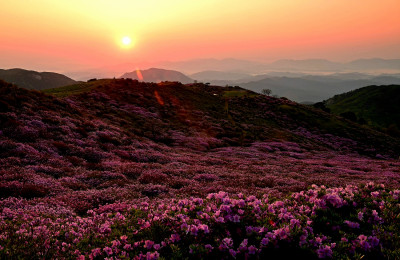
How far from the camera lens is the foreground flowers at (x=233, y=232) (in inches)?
203

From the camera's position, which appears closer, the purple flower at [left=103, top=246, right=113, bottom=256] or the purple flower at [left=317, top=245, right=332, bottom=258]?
the purple flower at [left=317, top=245, right=332, bottom=258]

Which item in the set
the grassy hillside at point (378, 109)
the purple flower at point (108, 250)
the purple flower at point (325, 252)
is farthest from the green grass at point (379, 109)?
the purple flower at point (108, 250)

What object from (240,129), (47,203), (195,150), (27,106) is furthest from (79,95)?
(47,203)

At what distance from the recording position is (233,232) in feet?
19.7

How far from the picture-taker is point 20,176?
41.0ft

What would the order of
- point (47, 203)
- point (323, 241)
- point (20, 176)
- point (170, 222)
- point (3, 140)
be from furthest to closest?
point (3, 140) < point (20, 176) < point (47, 203) < point (170, 222) < point (323, 241)

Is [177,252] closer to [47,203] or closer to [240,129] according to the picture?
[47,203]

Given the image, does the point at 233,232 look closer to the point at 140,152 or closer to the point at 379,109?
the point at 140,152

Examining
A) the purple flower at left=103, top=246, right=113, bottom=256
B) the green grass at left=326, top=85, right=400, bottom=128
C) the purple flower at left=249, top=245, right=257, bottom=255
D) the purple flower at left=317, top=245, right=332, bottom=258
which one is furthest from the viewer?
the green grass at left=326, top=85, right=400, bottom=128

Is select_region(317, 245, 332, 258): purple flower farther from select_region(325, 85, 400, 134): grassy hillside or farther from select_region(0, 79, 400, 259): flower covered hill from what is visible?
select_region(325, 85, 400, 134): grassy hillside

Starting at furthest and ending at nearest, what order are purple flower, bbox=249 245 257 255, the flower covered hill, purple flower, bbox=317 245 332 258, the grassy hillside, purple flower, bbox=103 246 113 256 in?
the grassy hillside → the flower covered hill → purple flower, bbox=103 246 113 256 → purple flower, bbox=249 245 257 255 → purple flower, bbox=317 245 332 258

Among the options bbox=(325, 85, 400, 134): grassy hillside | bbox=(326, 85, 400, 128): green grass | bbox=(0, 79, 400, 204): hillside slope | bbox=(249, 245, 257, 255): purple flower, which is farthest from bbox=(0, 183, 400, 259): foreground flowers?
bbox=(326, 85, 400, 128): green grass

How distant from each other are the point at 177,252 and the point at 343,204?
535cm

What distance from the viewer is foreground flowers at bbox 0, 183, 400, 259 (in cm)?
516
